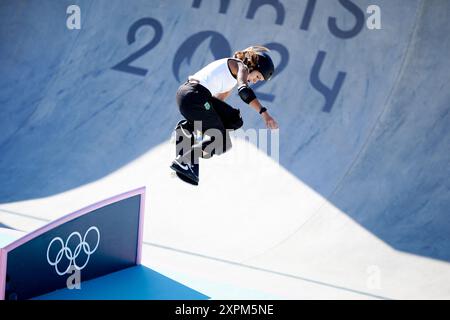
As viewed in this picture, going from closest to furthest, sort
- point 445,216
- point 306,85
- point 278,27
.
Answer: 1. point 445,216
2. point 306,85
3. point 278,27

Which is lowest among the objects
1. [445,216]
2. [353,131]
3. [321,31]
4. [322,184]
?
[445,216]

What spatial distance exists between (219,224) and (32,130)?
3626 mm

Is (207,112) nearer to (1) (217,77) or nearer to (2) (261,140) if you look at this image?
(1) (217,77)

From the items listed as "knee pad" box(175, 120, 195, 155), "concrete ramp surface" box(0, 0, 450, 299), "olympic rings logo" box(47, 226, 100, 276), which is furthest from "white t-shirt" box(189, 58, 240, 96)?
"concrete ramp surface" box(0, 0, 450, 299)

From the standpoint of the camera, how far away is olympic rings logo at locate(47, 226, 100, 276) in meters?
6.13

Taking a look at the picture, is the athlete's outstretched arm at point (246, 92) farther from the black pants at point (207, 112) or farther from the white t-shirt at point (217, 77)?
the black pants at point (207, 112)

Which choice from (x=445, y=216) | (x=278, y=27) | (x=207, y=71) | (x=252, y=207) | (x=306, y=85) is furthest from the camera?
(x=278, y=27)

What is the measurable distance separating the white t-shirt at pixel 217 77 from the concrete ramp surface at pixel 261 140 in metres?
1.87

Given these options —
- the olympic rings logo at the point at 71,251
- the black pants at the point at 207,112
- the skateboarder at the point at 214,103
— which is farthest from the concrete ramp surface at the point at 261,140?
the black pants at the point at 207,112

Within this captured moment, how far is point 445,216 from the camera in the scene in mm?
8672

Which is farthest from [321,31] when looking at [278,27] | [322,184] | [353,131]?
[322,184]

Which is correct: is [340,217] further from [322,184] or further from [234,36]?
[234,36]

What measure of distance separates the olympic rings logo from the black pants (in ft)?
4.66

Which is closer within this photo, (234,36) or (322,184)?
(322,184)
